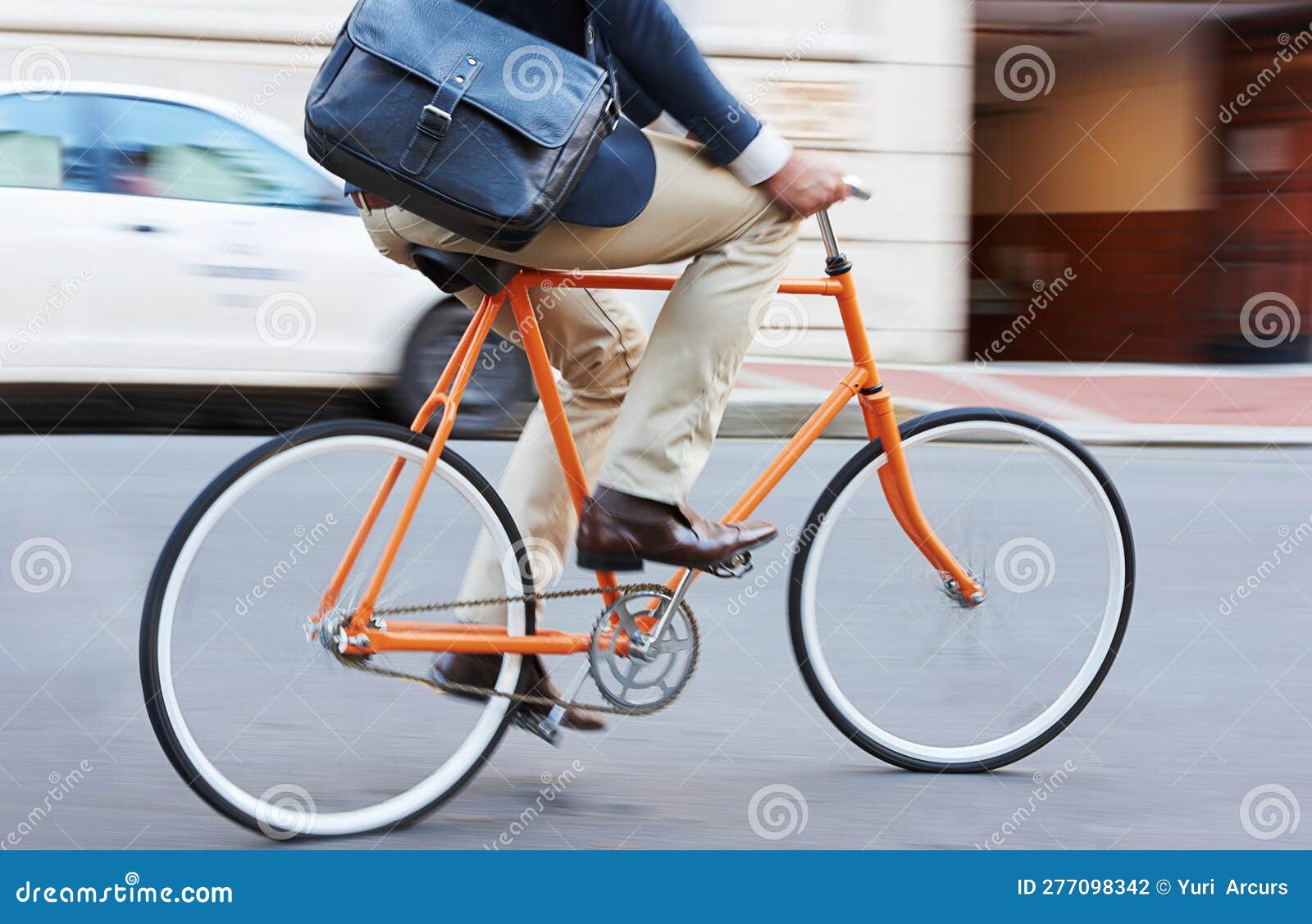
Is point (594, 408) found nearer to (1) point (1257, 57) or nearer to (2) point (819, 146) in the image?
(2) point (819, 146)

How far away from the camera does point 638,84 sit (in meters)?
2.88

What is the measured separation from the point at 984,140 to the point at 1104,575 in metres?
8.72

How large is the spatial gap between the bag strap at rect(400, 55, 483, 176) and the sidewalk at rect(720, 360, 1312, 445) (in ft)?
15.9

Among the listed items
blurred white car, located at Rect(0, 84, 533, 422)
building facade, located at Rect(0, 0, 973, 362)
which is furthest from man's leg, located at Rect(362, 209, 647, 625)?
building facade, located at Rect(0, 0, 973, 362)

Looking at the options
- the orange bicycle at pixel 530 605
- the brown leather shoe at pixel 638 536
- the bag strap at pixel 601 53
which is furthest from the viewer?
the brown leather shoe at pixel 638 536

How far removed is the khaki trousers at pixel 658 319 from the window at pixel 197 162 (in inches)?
166

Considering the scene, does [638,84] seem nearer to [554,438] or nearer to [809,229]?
[554,438]

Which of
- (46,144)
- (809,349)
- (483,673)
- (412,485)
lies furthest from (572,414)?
(809,349)

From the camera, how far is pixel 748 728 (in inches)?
145

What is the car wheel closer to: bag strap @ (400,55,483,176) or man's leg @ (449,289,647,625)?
man's leg @ (449,289,647,625)

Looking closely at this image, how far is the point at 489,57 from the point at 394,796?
1.36m

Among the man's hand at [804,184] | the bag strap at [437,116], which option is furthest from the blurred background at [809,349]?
the bag strap at [437,116]

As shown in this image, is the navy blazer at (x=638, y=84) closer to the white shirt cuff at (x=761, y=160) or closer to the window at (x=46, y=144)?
the white shirt cuff at (x=761, y=160)

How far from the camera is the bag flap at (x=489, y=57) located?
260 centimetres
